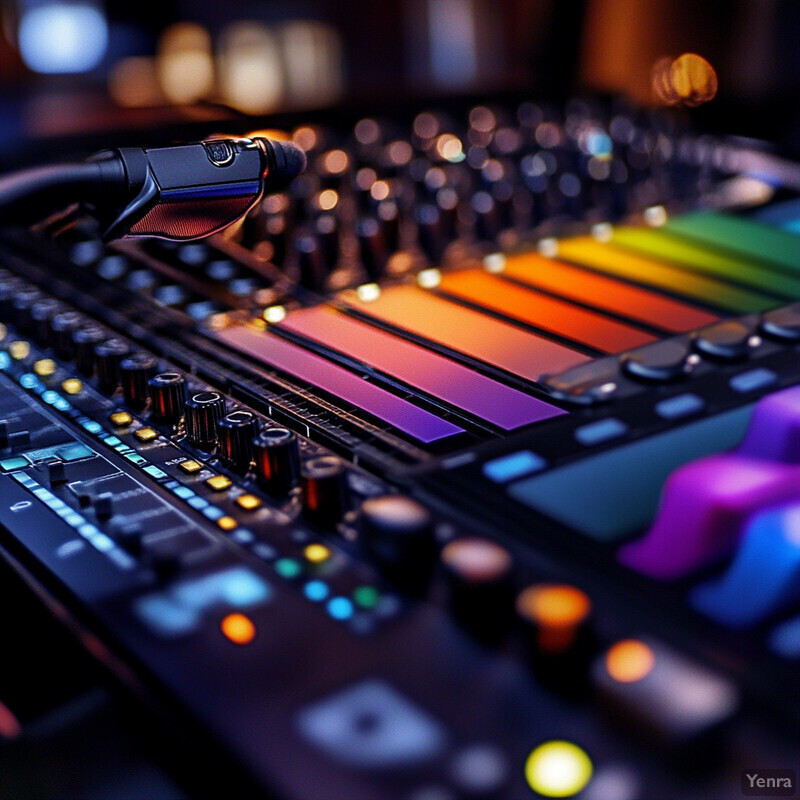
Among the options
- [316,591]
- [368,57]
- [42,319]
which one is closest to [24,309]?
[42,319]

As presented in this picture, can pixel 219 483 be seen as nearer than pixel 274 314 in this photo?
Yes

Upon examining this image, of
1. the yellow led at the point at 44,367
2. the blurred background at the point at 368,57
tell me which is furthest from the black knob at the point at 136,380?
the blurred background at the point at 368,57

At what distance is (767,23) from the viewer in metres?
2.37

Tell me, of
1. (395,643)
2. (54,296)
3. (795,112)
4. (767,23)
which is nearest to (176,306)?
(54,296)

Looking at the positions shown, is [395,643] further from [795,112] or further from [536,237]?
[795,112]

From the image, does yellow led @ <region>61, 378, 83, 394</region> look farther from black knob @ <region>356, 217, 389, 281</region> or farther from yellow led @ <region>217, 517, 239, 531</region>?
black knob @ <region>356, 217, 389, 281</region>

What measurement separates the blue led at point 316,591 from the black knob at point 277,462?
12 centimetres

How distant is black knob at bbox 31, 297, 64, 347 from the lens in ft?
3.17

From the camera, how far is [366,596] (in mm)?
561

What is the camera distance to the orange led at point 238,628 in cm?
53

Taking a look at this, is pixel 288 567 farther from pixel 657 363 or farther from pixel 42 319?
pixel 42 319

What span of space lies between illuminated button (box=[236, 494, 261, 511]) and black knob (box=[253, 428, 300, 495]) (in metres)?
0.01

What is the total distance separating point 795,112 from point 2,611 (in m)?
1.97

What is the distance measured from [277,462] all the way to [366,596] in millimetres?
153
